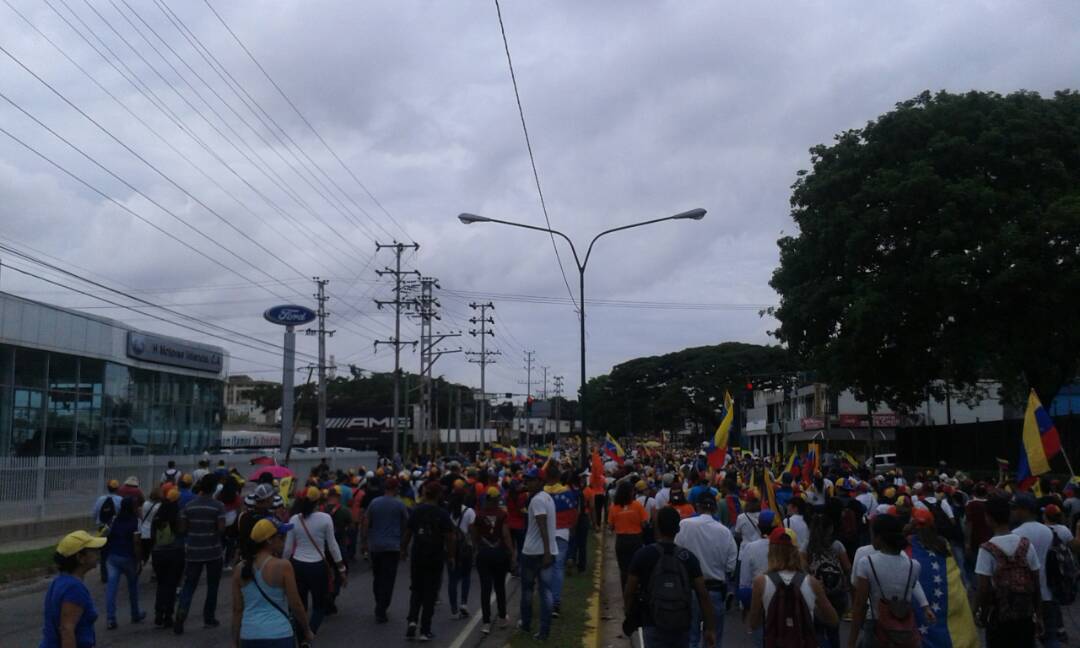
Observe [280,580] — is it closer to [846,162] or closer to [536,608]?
[536,608]

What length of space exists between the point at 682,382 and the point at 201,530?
76.2 meters

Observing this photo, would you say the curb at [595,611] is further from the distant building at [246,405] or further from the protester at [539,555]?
the distant building at [246,405]

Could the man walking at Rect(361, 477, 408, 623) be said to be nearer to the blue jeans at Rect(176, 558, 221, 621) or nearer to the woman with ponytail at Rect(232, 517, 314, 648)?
the blue jeans at Rect(176, 558, 221, 621)

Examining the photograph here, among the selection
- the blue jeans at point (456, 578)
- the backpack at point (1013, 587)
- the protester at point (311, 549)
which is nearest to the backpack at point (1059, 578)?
the backpack at point (1013, 587)

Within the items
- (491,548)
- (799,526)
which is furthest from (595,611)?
(799,526)

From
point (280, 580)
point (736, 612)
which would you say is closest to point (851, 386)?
point (736, 612)

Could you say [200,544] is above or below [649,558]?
below

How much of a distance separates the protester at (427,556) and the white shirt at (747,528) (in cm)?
306

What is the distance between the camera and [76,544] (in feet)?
18.9

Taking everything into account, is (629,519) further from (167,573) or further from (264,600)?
(264,600)

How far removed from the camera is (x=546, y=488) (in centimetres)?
1170

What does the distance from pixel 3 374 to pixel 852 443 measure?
165 ft

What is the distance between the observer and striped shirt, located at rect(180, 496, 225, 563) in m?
10.5

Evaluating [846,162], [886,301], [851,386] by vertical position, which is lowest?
[851,386]
